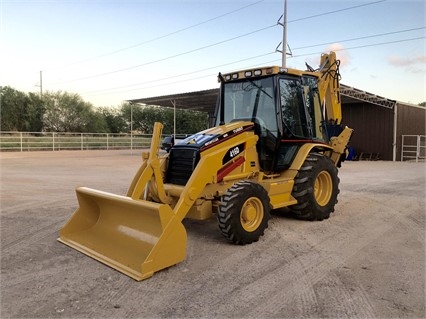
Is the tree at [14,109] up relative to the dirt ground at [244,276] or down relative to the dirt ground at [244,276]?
up

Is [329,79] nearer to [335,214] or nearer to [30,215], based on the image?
[335,214]

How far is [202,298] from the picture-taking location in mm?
3316

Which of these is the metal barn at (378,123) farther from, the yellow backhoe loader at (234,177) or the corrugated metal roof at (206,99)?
the yellow backhoe loader at (234,177)

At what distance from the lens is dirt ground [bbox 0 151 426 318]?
10.3 feet

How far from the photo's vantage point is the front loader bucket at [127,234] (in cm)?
383

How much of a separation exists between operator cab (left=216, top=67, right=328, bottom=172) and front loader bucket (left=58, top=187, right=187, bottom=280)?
2.31 metres

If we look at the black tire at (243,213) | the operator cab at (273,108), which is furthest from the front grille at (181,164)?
A: the operator cab at (273,108)

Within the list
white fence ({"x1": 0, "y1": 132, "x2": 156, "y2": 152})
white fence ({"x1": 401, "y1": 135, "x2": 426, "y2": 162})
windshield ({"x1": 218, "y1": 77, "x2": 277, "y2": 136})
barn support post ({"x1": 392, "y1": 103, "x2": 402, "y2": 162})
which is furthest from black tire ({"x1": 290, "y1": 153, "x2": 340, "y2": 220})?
white fence ({"x1": 0, "y1": 132, "x2": 156, "y2": 152})

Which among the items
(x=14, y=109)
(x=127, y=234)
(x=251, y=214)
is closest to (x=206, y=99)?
(x=251, y=214)

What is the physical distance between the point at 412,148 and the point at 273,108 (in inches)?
780

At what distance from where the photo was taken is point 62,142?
86.9ft

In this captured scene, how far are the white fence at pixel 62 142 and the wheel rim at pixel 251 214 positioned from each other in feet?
74.6

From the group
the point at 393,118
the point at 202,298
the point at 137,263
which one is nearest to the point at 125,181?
the point at 137,263

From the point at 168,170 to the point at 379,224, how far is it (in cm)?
354
